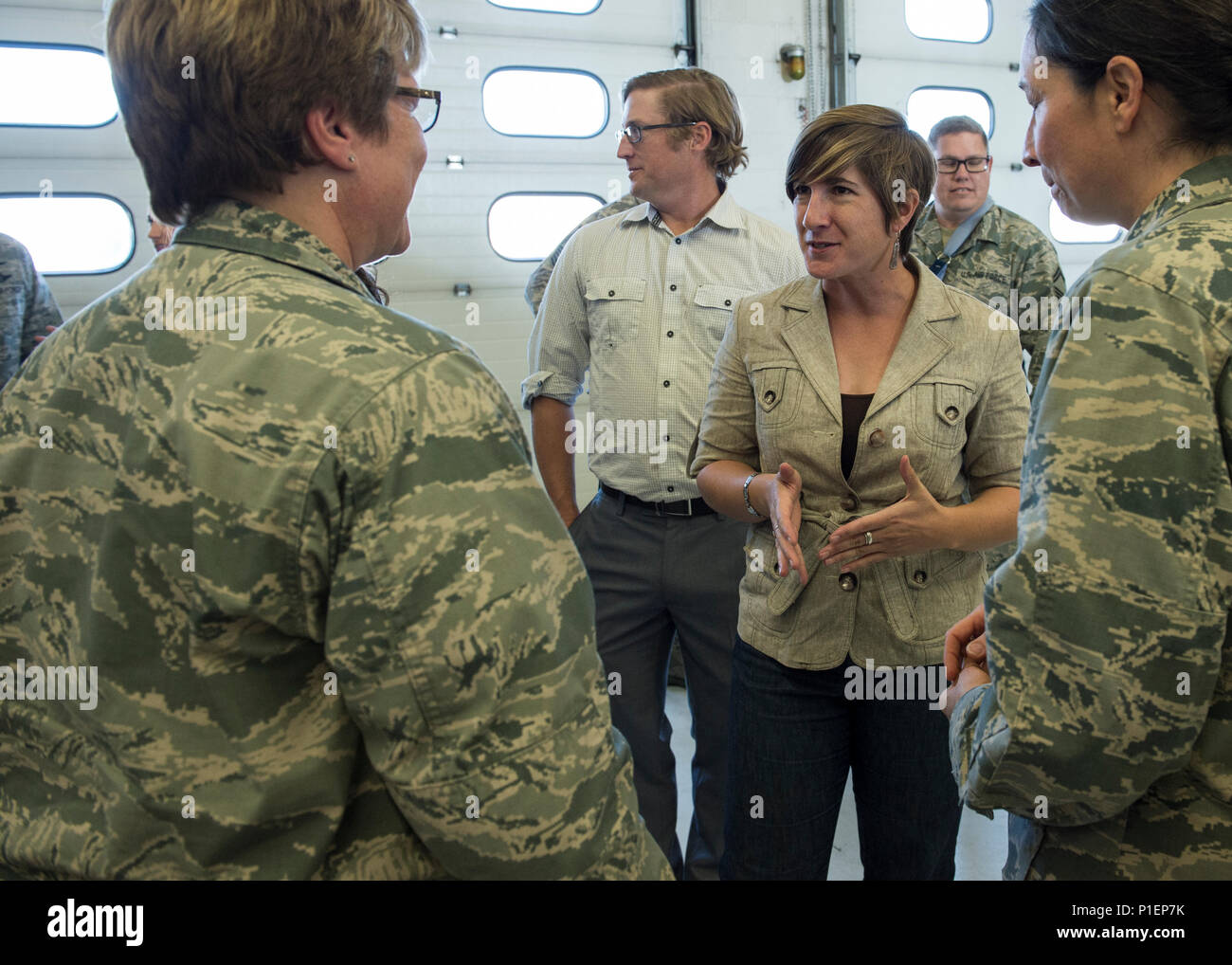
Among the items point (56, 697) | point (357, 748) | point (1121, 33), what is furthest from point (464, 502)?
point (1121, 33)

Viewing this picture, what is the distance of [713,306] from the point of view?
9.28 ft

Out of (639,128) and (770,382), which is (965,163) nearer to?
(639,128)

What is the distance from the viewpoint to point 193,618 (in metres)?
0.90

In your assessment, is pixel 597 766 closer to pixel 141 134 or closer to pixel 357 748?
pixel 357 748

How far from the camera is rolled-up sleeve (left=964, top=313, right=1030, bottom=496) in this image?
1.98 meters

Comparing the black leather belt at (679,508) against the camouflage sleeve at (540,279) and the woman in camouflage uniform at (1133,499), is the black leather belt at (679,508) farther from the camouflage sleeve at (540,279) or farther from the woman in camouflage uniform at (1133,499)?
the woman in camouflage uniform at (1133,499)

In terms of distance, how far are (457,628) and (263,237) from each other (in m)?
Answer: 0.46

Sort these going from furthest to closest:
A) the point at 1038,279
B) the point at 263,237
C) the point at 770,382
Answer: the point at 1038,279
the point at 770,382
the point at 263,237

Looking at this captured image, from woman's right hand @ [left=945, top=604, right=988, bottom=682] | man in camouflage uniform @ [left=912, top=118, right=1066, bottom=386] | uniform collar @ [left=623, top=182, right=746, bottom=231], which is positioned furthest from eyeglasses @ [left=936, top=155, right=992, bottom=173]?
woman's right hand @ [left=945, top=604, right=988, bottom=682]

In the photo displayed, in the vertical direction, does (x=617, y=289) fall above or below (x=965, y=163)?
below

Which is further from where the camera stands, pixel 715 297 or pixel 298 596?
pixel 715 297

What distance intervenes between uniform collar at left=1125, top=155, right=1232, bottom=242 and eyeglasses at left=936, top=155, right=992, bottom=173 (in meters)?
3.38
